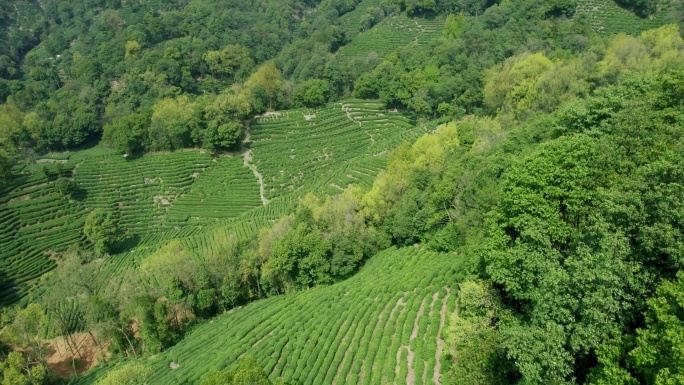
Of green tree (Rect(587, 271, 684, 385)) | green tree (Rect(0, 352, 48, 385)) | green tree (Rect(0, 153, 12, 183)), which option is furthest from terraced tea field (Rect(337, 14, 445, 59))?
green tree (Rect(587, 271, 684, 385))

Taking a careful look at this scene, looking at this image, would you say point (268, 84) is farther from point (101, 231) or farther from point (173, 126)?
point (101, 231)

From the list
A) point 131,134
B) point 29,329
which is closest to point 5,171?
point 131,134

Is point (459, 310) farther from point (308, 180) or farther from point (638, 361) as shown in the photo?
point (308, 180)

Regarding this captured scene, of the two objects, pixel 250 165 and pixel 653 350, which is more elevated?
pixel 653 350

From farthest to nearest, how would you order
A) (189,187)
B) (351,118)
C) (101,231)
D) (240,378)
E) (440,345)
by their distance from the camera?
1. (351,118)
2. (189,187)
3. (101,231)
4. (440,345)
5. (240,378)

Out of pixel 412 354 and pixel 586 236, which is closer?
pixel 586 236

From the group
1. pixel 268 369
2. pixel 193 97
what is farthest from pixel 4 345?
pixel 193 97

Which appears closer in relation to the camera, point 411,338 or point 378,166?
point 411,338

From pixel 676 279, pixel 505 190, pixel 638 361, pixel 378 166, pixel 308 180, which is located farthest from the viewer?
pixel 308 180
